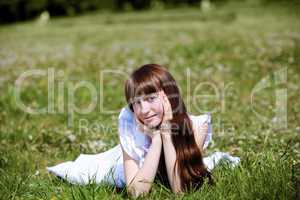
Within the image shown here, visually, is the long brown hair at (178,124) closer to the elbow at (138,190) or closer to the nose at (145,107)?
the nose at (145,107)

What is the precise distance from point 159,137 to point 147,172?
27cm

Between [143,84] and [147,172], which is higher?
[143,84]

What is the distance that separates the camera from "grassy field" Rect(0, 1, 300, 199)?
4125 mm

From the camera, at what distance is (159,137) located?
419cm

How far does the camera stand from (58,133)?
6.41m

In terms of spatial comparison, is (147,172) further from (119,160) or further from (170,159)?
(119,160)

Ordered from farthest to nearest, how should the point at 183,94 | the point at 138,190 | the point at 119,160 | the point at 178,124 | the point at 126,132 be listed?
1. the point at 183,94
2. the point at 119,160
3. the point at 126,132
4. the point at 178,124
5. the point at 138,190

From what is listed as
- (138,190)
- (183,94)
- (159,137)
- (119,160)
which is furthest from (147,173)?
(183,94)

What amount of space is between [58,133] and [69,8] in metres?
22.0

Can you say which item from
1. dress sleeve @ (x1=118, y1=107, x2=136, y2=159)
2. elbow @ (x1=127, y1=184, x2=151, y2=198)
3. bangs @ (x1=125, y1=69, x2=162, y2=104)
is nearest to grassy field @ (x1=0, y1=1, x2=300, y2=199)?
elbow @ (x1=127, y1=184, x2=151, y2=198)

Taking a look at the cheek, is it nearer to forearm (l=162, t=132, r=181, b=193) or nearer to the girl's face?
the girl's face

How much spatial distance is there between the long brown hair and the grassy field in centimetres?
17

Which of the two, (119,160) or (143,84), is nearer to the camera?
(143,84)

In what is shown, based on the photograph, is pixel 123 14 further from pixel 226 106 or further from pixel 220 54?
pixel 226 106
